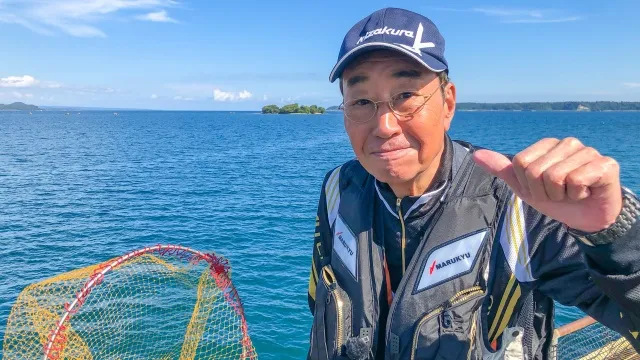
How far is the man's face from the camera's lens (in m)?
2.27

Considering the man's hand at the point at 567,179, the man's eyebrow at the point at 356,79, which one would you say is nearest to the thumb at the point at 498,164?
the man's hand at the point at 567,179

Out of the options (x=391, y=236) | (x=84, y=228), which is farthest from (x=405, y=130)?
(x=84, y=228)

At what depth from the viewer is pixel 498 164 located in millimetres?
1600

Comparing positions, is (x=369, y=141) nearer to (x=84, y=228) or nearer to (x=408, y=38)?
(x=408, y=38)

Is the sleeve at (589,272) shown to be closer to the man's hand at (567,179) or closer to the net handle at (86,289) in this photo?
the man's hand at (567,179)

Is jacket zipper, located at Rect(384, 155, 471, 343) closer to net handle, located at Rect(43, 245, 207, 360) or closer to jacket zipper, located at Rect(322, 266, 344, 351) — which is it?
jacket zipper, located at Rect(322, 266, 344, 351)

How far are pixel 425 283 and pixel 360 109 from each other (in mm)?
942

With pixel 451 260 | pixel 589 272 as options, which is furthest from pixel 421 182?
pixel 589 272

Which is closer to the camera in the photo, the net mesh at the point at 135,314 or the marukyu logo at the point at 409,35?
the marukyu logo at the point at 409,35

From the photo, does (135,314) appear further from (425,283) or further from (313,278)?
(425,283)

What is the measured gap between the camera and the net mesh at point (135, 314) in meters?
5.01

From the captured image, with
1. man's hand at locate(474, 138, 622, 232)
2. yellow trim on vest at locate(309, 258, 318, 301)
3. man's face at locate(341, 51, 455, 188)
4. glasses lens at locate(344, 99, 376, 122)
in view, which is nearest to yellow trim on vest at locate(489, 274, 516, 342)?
man's hand at locate(474, 138, 622, 232)

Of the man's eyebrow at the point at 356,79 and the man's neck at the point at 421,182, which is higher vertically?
the man's eyebrow at the point at 356,79

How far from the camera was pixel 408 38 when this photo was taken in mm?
2221
